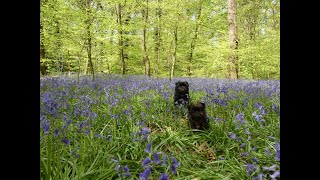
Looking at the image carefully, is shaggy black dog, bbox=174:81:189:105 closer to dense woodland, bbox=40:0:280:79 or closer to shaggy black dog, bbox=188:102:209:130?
shaggy black dog, bbox=188:102:209:130

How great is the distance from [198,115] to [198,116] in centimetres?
2

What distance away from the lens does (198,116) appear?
383cm

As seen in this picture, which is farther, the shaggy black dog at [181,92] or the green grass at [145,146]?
the shaggy black dog at [181,92]

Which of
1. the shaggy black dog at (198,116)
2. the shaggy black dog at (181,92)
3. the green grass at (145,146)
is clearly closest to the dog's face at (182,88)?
the shaggy black dog at (181,92)

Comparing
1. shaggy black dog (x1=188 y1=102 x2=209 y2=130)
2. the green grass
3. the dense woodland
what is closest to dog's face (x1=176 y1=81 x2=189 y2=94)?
the green grass

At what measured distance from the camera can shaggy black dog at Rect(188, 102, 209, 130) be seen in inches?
150

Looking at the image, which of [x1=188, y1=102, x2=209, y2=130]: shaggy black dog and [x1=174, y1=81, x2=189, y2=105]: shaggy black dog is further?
[x1=174, y1=81, x2=189, y2=105]: shaggy black dog

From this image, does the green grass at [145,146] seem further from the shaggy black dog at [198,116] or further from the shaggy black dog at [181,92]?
the shaggy black dog at [181,92]

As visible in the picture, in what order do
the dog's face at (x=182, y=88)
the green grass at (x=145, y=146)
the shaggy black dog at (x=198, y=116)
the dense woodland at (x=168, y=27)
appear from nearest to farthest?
the green grass at (x=145, y=146) < the shaggy black dog at (x=198, y=116) < the dog's face at (x=182, y=88) < the dense woodland at (x=168, y=27)

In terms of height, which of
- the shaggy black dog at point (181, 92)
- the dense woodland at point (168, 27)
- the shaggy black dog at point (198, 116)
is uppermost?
Result: the dense woodland at point (168, 27)

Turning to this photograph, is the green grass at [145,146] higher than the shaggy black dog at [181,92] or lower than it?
lower

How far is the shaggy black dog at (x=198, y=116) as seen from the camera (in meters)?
3.82
